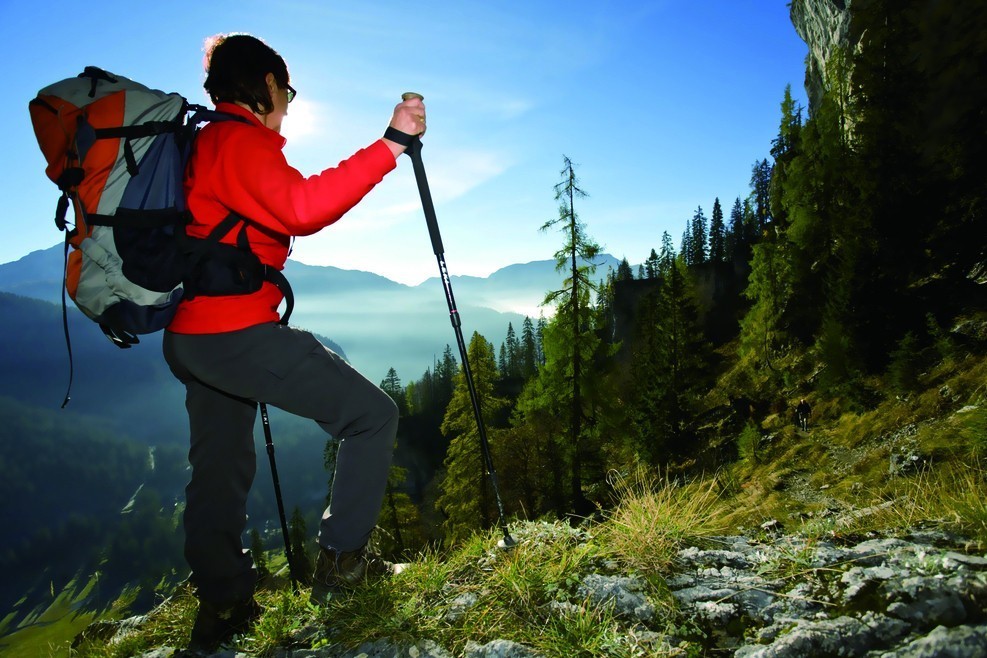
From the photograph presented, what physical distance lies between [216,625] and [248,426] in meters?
1.06

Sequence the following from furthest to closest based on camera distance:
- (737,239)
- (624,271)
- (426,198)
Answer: (624,271)
(737,239)
(426,198)

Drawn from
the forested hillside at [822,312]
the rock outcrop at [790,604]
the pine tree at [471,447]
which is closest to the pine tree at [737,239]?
the forested hillside at [822,312]

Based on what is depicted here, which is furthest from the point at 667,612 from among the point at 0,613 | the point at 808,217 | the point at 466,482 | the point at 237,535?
the point at 0,613

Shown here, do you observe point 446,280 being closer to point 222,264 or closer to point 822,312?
point 222,264

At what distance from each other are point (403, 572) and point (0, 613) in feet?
679

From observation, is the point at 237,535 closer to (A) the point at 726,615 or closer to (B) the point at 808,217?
(A) the point at 726,615

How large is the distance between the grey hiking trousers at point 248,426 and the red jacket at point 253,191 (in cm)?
13

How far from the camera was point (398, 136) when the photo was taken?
2.47 metres

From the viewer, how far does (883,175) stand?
17.7m

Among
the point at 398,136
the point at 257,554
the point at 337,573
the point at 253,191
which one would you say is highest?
the point at 398,136

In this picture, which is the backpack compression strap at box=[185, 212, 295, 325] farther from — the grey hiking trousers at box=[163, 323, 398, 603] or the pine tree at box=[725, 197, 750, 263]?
the pine tree at box=[725, 197, 750, 263]

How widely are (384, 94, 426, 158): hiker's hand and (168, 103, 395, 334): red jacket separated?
64 mm

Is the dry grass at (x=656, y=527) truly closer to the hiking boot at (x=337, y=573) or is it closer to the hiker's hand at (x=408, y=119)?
the hiking boot at (x=337, y=573)

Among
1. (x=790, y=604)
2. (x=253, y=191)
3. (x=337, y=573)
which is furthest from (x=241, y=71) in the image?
(x=790, y=604)
